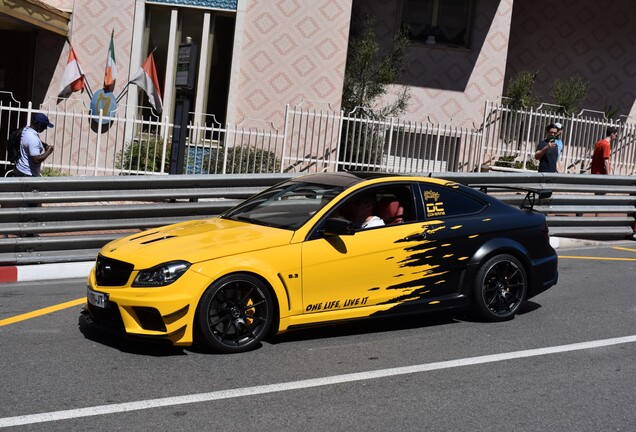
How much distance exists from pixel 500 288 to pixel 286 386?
2.90 meters

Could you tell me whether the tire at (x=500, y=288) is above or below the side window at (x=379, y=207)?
below

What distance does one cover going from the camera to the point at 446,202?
818cm

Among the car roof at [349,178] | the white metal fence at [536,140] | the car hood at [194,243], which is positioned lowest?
the car hood at [194,243]

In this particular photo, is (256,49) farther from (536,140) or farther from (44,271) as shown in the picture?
(44,271)

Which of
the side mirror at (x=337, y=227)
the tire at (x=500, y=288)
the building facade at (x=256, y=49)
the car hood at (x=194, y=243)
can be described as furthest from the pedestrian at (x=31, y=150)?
the tire at (x=500, y=288)

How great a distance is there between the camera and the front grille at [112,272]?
22.5 feet

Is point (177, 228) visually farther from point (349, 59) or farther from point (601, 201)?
point (349, 59)

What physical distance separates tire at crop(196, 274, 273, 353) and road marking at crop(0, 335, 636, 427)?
768 millimetres

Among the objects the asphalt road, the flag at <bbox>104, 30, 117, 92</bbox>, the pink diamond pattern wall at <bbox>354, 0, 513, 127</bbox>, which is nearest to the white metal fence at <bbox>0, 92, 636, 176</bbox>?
the pink diamond pattern wall at <bbox>354, 0, 513, 127</bbox>

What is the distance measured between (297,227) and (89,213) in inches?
146

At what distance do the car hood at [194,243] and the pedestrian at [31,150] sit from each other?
4890mm

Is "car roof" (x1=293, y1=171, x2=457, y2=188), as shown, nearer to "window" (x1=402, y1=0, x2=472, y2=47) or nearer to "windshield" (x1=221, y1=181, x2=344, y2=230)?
"windshield" (x1=221, y1=181, x2=344, y2=230)

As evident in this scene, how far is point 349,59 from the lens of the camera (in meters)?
19.6

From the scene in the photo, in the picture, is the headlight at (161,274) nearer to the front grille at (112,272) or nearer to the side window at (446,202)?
the front grille at (112,272)
